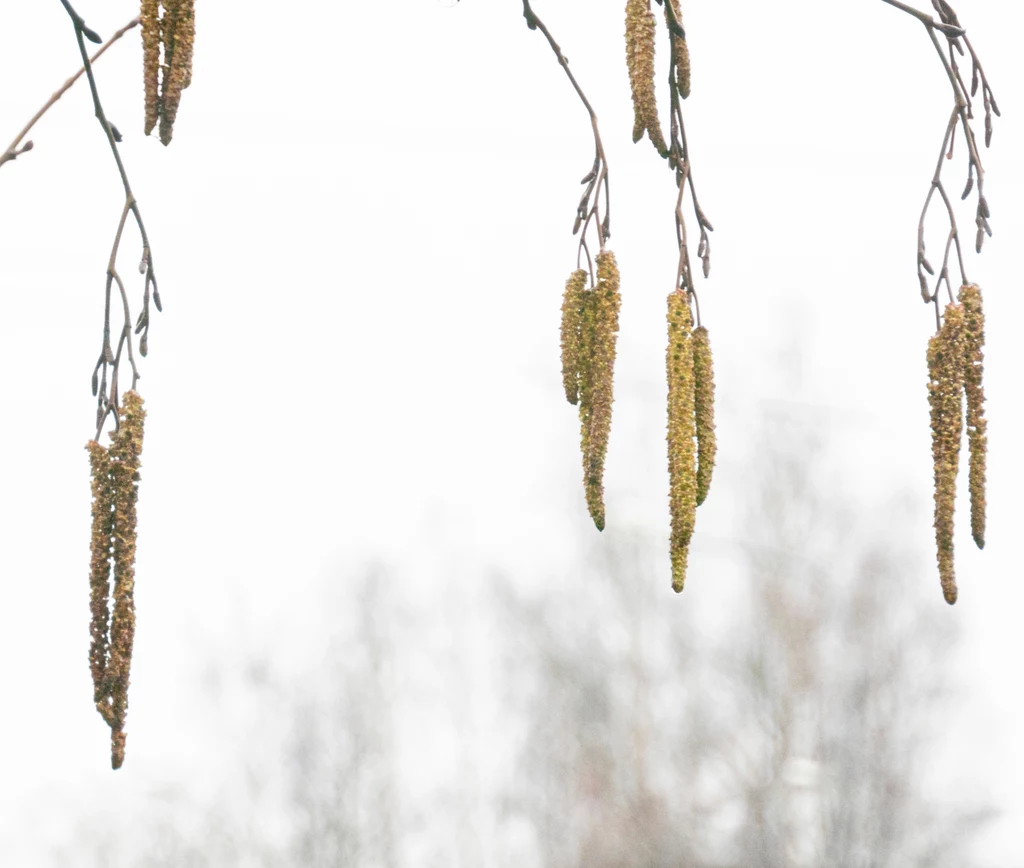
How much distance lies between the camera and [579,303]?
45 centimetres

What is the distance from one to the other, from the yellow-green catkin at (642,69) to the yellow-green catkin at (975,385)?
13cm

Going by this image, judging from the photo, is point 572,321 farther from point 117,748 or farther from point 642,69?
point 117,748

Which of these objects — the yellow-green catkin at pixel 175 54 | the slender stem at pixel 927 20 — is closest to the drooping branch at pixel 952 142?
the slender stem at pixel 927 20

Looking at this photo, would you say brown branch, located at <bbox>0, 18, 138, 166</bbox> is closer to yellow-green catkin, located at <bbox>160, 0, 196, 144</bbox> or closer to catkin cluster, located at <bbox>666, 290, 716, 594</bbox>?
yellow-green catkin, located at <bbox>160, 0, 196, 144</bbox>

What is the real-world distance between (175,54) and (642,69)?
155mm

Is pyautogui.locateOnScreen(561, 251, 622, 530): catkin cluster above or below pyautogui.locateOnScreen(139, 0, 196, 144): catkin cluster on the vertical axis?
below

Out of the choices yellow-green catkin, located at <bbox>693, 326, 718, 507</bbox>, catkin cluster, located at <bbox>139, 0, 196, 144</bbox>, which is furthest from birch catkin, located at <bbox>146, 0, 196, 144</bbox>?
yellow-green catkin, located at <bbox>693, 326, 718, 507</bbox>

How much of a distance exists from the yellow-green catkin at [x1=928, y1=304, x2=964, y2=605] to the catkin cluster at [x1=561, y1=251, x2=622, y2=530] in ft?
0.39

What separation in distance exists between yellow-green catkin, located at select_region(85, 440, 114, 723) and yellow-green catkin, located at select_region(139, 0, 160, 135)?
0.40ft

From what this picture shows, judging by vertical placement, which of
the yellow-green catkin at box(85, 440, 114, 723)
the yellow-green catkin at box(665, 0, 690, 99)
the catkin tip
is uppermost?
the yellow-green catkin at box(665, 0, 690, 99)

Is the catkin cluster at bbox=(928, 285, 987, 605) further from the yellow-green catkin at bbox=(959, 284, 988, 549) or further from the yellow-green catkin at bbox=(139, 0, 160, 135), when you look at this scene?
the yellow-green catkin at bbox=(139, 0, 160, 135)

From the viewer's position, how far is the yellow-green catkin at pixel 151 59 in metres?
0.35

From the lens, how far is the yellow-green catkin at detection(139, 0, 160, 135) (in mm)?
353

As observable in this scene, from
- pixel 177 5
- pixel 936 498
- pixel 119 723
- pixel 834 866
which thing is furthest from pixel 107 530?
pixel 834 866
